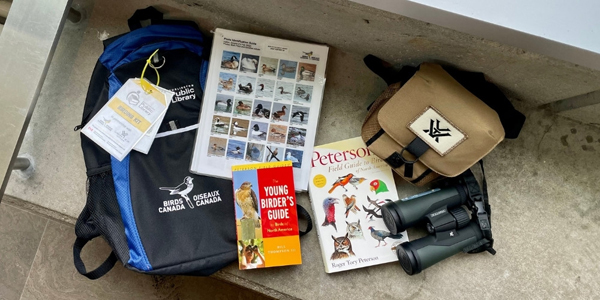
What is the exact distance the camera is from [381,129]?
1045 mm

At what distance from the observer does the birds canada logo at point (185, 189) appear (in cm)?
107

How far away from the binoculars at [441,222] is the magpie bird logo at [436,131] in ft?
0.43

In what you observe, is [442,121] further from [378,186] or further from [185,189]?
[185,189]

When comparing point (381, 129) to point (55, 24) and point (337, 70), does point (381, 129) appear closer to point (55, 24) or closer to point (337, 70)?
point (337, 70)

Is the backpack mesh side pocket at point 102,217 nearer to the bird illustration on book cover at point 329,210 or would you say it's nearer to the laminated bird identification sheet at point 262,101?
the laminated bird identification sheet at point 262,101

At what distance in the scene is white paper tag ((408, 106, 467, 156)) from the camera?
99 cm

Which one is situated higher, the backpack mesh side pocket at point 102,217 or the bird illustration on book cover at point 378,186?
the bird illustration on book cover at point 378,186

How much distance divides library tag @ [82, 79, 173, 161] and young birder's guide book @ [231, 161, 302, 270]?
241mm

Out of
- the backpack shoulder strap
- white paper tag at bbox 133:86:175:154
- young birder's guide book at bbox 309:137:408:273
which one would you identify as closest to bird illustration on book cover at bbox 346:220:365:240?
young birder's guide book at bbox 309:137:408:273

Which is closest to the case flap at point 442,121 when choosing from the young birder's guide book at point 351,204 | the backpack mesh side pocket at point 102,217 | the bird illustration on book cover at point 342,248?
the young birder's guide book at point 351,204

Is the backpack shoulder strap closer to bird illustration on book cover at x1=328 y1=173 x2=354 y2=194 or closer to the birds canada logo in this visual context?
→ the birds canada logo

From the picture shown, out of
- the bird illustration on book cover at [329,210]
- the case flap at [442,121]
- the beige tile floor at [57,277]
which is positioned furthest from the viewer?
the beige tile floor at [57,277]

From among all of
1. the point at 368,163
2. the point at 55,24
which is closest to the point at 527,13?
the point at 368,163

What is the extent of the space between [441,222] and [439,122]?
0.23 metres
